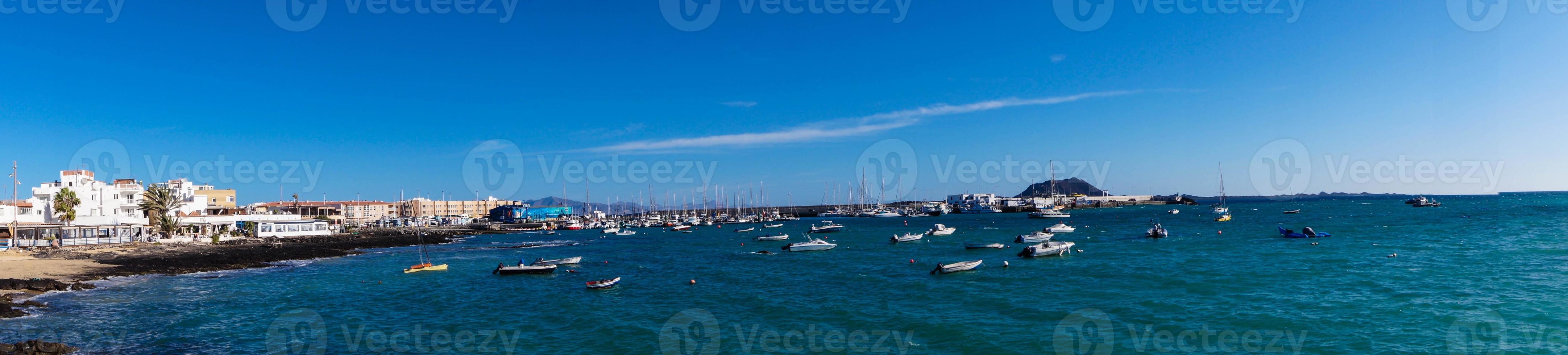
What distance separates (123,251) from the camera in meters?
57.4

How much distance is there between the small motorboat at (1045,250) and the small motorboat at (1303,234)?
2487 cm

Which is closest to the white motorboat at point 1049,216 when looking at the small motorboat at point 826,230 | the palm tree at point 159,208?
the small motorboat at point 826,230

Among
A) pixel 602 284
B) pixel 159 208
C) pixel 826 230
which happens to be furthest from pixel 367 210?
pixel 602 284

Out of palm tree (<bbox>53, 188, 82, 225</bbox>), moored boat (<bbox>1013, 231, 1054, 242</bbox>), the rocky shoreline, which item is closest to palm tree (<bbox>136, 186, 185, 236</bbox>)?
the rocky shoreline

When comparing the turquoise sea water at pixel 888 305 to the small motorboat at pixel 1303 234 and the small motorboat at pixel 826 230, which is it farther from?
the small motorboat at pixel 826 230

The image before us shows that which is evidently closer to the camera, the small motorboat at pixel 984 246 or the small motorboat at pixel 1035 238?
the small motorboat at pixel 984 246

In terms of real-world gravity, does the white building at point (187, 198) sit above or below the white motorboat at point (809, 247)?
above

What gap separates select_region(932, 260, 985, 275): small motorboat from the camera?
39.8 m

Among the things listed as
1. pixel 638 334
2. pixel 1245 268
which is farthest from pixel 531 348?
pixel 1245 268

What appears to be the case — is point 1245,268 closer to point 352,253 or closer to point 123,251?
point 352,253

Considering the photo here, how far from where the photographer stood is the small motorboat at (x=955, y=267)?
39781 mm

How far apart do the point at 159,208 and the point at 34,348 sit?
68.3m

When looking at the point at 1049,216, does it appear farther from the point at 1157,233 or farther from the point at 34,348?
the point at 34,348

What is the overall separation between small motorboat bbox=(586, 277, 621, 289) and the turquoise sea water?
43cm
